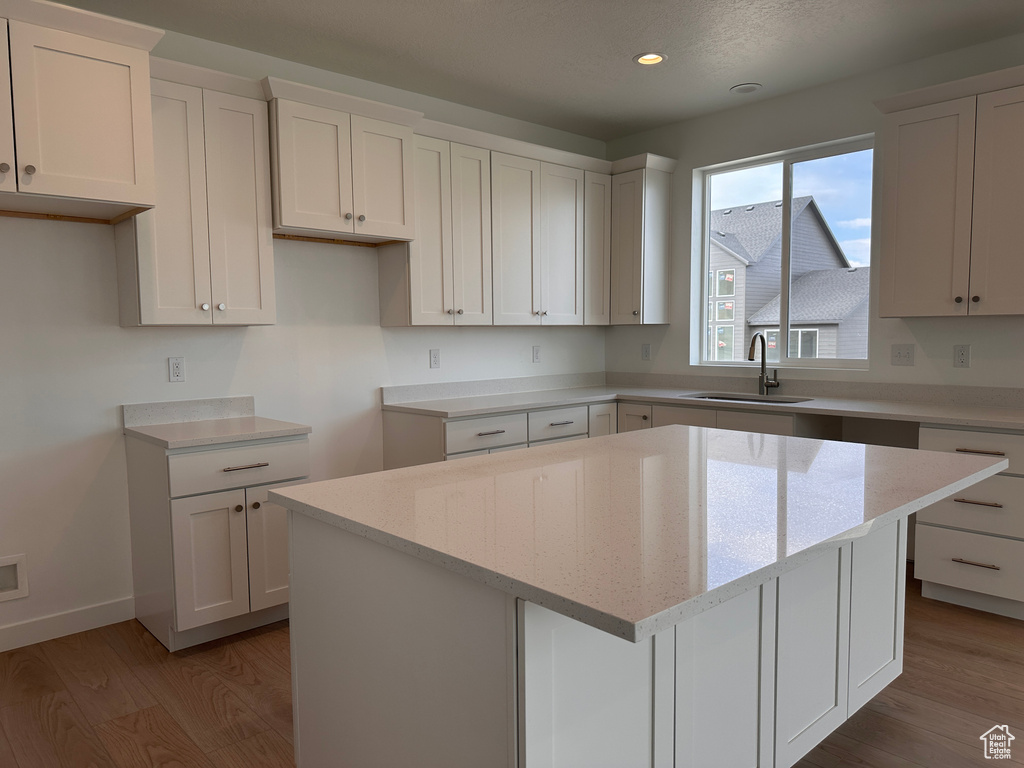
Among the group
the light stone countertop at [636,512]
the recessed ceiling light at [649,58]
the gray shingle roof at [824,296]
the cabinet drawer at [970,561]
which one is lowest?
the cabinet drawer at [970,561]

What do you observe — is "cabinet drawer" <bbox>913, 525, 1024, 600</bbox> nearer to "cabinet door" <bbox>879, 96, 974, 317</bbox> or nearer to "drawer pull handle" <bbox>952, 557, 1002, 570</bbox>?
"drawer pull handle" <bbox>952, 557, 1002, 570</bbox>

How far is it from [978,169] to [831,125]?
0.99 meters

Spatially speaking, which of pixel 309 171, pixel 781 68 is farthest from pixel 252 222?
pixel 781 68

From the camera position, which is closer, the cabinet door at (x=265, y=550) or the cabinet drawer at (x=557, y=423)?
the cabinet door at (x=265, y=550)

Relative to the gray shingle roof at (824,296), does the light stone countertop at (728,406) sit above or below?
below

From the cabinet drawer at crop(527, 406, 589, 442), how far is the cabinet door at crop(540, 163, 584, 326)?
24.3 inches

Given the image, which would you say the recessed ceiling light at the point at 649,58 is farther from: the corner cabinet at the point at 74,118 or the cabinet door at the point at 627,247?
the corner cabinet at the point at 74,118

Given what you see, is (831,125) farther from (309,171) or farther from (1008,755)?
(1008,755)

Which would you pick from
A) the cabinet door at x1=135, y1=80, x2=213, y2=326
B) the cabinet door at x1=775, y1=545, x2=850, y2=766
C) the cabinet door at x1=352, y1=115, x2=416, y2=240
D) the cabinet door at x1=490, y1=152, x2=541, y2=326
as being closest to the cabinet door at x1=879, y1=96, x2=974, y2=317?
the cabinet door at x1=490, y1=152, x2=541, y2=326

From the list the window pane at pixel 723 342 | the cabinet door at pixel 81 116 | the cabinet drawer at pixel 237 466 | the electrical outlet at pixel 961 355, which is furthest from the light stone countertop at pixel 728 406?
the cabinet door at pixel 81 116

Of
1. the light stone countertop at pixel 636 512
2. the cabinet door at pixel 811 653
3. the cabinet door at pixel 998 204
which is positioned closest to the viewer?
the light stone countertop at pixel 636 512

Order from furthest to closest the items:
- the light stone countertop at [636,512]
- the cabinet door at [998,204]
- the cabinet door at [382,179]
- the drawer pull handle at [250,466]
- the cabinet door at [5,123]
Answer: the cabinet door at [382,179] → the cabinet door at [998,204] → the drawer pull handle at [250,466] → the cabinet door at [5,123] → the light stone countertop at [636,512]

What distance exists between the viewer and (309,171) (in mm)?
3107

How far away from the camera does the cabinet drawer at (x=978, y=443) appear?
9.37 feet
